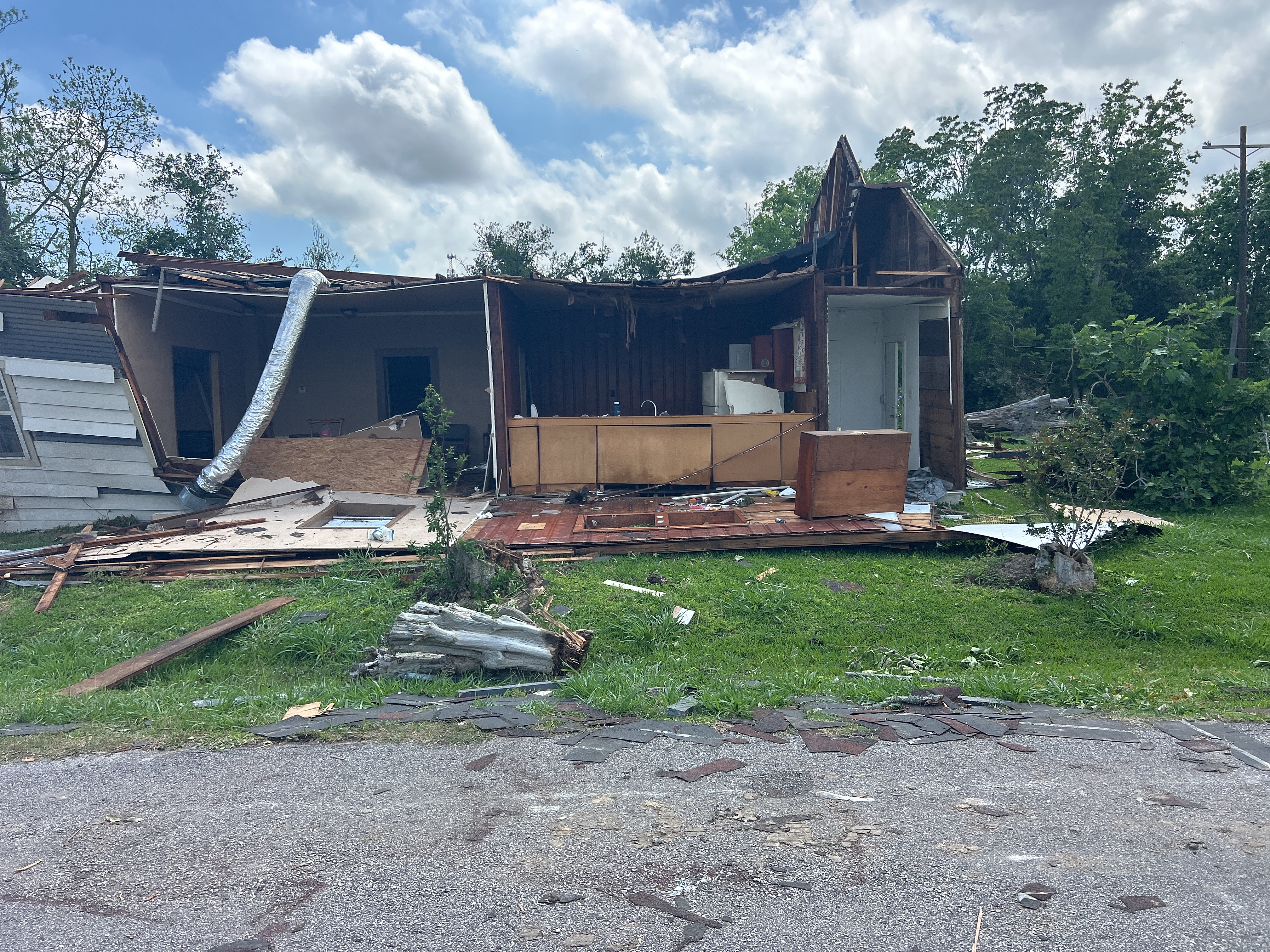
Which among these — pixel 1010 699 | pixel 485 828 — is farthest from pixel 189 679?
pixel 1010 699

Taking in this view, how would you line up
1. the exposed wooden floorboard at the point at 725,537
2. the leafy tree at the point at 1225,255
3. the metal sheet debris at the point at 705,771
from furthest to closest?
the leafy tree at the point at 1225,255 < the exposed wooden floorboard at the point at 725,537 < the metal sheet debris at the point at 705,771

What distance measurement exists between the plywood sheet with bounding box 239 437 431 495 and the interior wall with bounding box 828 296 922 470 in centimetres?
643

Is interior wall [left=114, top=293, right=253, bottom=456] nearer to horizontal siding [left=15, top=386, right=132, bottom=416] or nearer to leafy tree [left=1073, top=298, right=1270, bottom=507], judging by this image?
horizontal siding [left=15, top=386, right=132, bottom=416]

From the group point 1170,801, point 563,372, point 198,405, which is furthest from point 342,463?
point 1170,801

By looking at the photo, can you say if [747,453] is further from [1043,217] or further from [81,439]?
[1043,217]

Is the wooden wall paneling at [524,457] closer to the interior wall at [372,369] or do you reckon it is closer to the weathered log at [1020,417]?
the interior wall at [372,369]

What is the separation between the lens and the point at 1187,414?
9188 millimetres

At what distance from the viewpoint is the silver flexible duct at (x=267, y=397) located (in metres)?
8.99

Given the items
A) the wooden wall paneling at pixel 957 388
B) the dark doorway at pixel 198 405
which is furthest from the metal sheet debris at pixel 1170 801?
the dark doorway at pixel 198 405

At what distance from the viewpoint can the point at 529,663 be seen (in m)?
4.73

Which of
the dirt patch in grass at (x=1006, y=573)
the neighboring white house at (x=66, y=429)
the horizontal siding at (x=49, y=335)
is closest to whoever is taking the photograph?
the dirt patch in grass at (x=1006, y=573)

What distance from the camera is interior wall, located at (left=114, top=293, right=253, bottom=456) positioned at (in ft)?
30.5

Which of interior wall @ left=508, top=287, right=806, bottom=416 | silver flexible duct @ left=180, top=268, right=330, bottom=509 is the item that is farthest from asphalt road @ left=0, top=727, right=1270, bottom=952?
interior wall @ left=508, top=287, right=806, bottom=416

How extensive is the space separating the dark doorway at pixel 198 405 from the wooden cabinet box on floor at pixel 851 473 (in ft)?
30.6
